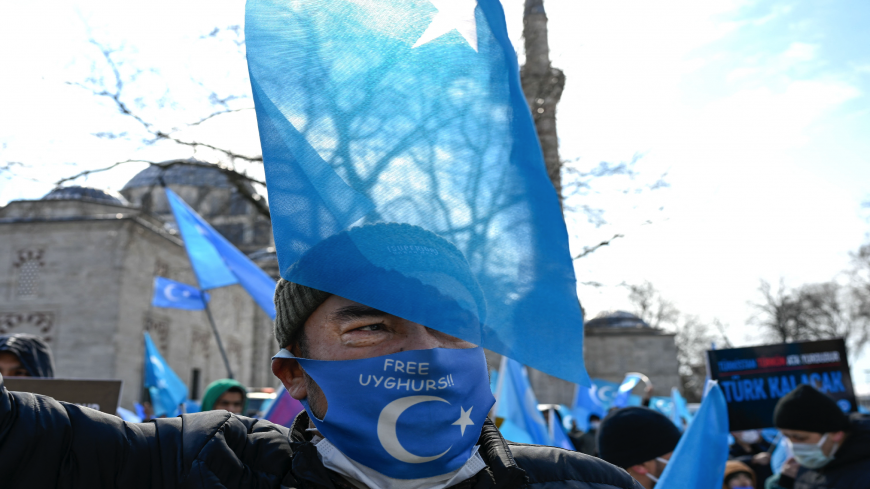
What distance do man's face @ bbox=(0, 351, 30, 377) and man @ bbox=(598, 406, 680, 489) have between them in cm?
318

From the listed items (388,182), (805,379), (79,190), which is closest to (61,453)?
(388,182)

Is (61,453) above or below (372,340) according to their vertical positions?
below

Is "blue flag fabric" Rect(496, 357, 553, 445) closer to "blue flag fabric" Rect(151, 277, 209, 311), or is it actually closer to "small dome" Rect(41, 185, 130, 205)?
"blue flag fabric" Rect(151, 277, 209, 311)

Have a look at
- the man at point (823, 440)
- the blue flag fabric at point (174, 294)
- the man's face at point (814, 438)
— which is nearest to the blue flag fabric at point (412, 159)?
the man at point (823, 440)

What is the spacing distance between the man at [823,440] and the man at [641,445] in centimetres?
113

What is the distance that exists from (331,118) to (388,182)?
0.56ft

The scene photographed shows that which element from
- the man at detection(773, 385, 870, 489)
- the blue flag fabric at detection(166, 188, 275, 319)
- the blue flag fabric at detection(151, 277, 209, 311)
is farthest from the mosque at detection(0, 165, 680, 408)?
the man at detection(773, 385, 870, 489)

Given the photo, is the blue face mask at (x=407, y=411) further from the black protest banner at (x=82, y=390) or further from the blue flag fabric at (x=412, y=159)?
the black protest banner at (x=82, y=390)

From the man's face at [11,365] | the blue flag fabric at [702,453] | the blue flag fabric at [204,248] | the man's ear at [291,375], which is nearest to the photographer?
the man's ear at [291,375]

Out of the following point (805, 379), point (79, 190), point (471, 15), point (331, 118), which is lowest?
point (805, 379)

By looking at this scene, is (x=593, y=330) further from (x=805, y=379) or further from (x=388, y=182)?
(x=388, y=182)

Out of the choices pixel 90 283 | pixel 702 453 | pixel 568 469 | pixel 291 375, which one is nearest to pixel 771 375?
pixel 702 453

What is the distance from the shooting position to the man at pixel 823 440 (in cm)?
430

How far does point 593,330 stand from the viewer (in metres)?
42.5
